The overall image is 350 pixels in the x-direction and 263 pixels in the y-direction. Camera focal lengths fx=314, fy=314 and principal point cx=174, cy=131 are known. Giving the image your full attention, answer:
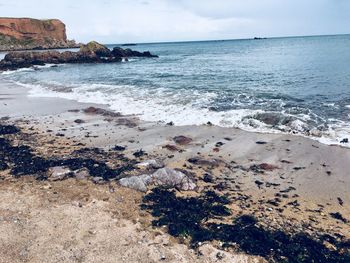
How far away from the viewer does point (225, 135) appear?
42.3ft

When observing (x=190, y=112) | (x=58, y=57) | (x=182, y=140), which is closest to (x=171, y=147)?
(x=182, y=140)

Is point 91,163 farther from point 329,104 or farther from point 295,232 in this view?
point 329,104

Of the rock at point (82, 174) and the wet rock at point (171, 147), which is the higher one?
the rock at point (82, 174)

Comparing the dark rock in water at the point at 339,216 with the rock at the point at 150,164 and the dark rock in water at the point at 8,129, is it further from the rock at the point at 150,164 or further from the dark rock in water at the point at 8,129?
the dark rock in water at the point at 8,129

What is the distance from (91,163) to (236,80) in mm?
20077

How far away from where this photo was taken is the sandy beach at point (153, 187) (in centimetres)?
615

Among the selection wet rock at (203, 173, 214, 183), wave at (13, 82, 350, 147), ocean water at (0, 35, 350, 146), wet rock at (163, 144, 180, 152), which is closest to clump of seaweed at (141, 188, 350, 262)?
wet rock at (203, 173, 214, 183)

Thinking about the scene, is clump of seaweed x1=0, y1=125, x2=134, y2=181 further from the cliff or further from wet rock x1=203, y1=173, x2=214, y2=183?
the cliff

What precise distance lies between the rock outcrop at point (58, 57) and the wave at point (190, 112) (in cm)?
2770

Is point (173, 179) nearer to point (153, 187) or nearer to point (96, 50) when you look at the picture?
point (153, 187)

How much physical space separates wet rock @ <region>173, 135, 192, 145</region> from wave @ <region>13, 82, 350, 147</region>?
201cm

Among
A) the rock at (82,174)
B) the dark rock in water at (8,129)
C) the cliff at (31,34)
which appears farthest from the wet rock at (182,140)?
the cliff at (31,34)

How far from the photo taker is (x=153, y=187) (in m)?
8.60

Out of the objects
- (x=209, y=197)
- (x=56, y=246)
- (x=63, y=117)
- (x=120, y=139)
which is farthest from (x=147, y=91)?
(x=56, y=246)
